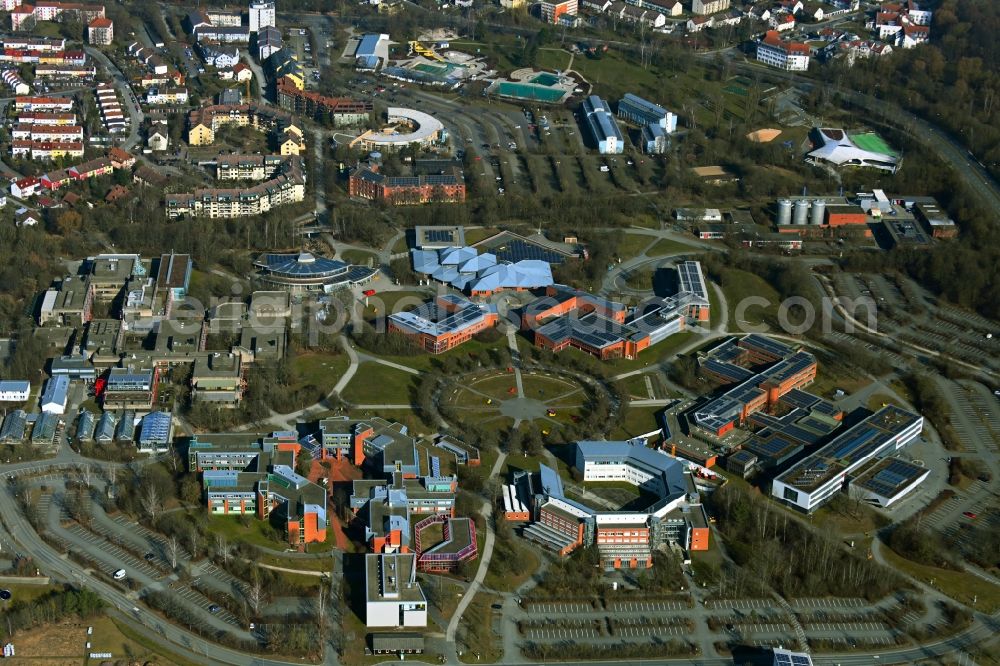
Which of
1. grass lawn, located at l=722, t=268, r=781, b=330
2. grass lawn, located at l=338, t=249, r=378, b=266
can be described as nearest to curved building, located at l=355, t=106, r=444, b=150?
grass lawn, located at l=338, t=249, r=378, b=266

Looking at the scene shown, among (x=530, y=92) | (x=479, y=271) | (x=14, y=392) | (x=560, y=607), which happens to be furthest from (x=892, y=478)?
(x=530, y=92)

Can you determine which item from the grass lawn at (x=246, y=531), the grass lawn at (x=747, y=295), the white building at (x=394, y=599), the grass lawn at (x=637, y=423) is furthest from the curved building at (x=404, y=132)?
the white building at (x=394, y=599)


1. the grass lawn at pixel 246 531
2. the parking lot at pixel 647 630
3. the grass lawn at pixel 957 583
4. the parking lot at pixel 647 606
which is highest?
the grass lawn at pixel 246 531

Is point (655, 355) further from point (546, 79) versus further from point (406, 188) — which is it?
point (546, 79)

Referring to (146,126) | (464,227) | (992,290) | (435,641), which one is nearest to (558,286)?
(464,227)

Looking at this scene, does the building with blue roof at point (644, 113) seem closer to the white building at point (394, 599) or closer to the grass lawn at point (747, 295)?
the grass lawn at point (747, 295)

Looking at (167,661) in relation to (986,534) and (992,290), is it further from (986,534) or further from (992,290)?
(992,290)
